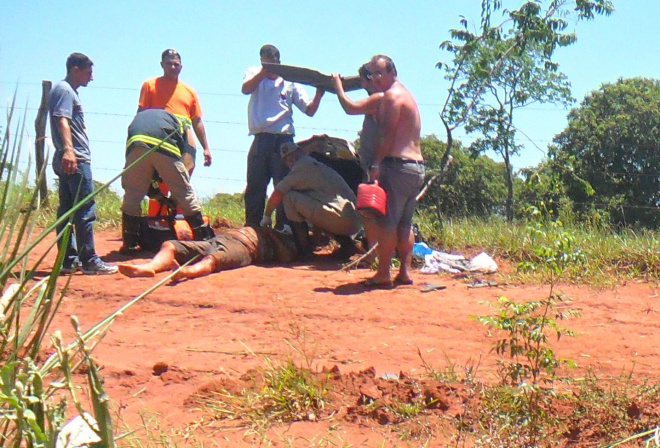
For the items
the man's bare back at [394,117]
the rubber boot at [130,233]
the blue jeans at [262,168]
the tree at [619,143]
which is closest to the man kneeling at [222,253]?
the blue jeans at [262,168]

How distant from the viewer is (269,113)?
26.4 feet

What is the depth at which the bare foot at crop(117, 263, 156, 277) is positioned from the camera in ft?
21.4

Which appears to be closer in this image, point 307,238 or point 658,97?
point 307,238

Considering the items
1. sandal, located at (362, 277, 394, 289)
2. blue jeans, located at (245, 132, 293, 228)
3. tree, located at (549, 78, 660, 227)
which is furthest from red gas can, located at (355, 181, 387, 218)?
tree, located at (549, 78, 660, 227)

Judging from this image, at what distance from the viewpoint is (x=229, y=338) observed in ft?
17.4

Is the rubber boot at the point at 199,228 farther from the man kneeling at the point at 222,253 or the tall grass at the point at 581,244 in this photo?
the tall grass at the point at 581,244

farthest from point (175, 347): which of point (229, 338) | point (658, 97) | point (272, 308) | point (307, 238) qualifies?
point (658, 97)

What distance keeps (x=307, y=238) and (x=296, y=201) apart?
450mm

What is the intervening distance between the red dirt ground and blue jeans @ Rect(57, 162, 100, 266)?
28 centimetres

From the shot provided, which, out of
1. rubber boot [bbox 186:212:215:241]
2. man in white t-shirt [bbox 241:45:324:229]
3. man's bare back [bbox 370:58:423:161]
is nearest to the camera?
man's bare back [bbox 370:58:423:161]

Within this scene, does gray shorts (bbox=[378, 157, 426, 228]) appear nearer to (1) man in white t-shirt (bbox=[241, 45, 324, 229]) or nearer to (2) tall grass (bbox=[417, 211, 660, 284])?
(2) tall grass (bbox=[417, 211, 660, 284])

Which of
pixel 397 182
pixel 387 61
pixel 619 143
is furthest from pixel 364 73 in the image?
pixel 619 143

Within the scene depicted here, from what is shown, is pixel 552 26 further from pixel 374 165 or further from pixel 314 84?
pixel 374 165

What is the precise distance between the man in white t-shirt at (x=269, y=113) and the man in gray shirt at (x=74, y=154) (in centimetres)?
167
